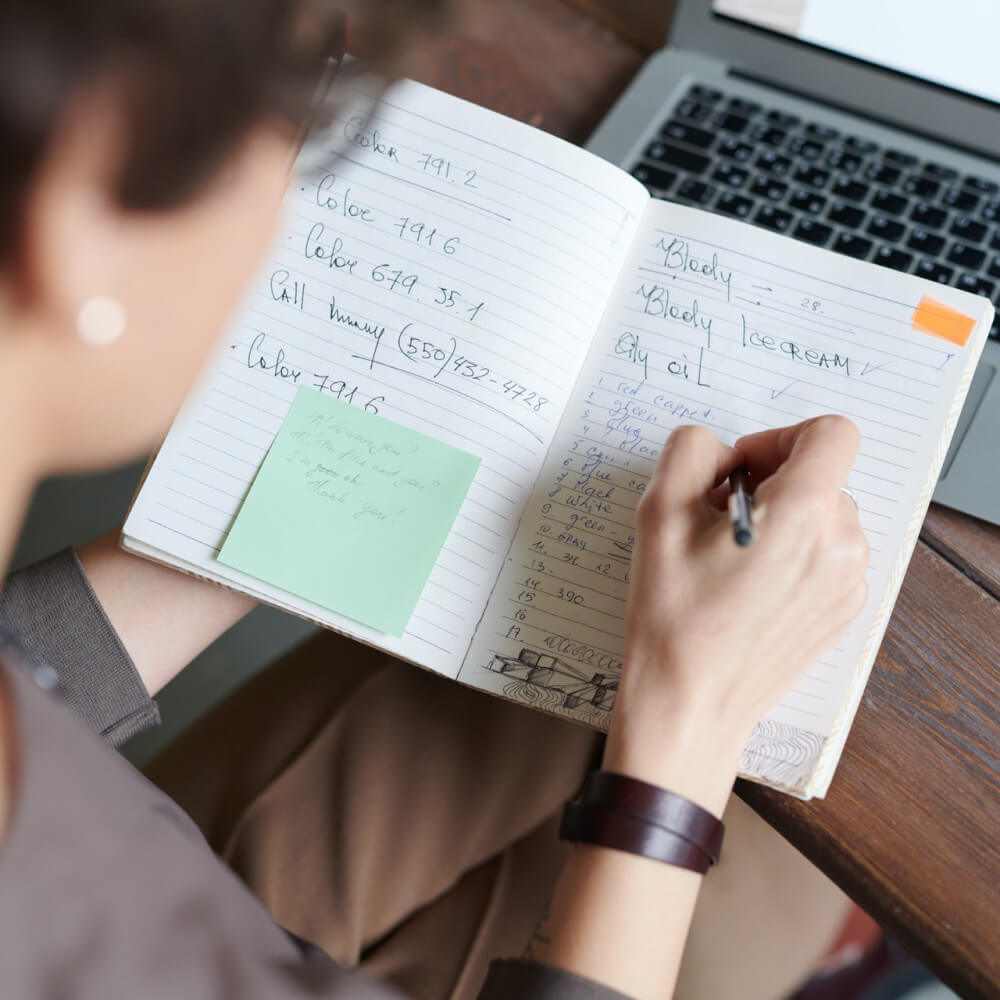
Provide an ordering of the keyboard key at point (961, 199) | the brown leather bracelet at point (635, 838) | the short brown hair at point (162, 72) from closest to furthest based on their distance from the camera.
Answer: the short brown hair at point (162, 72) < the brown leather bracelet at point (635, 838) < the keyboard key at point (961, 199)

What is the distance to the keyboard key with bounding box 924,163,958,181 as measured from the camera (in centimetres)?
69

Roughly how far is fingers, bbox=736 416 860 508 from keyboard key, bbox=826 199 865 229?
0.25 meters

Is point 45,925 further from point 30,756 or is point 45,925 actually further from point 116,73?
point 116,73

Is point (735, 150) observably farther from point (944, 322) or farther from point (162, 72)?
point (162, 72)

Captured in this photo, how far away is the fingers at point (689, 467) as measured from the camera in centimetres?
48

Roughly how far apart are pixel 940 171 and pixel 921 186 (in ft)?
0.08

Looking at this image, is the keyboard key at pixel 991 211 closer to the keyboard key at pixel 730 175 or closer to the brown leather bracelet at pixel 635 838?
the keyboard key at pixel 730 175

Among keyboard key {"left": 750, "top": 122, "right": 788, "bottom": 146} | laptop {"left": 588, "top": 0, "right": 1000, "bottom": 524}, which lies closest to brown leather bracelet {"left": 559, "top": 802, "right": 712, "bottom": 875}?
Result: laptop {"left": 588, "top": 0, "right": 1000, "bottom": 524}

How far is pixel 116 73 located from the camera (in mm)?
244

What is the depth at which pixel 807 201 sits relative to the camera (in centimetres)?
67

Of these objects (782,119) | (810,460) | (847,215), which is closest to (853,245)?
(847,215)

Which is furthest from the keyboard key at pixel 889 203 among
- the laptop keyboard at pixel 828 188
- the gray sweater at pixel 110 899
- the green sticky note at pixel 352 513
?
the gray sweater at pixel 110 899

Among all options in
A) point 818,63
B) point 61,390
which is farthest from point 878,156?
point 61,390

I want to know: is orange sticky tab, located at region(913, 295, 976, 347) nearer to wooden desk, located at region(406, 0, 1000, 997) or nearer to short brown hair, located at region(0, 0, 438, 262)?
wooden desk, located at region(406, 0, 1000, 997)
